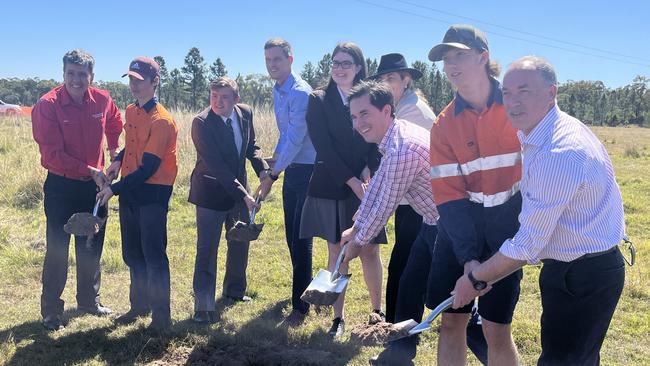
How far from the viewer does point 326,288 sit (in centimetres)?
338

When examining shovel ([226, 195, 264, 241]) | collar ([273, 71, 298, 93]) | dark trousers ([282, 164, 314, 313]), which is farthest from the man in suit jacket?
collar ([273, 71, 298, 93])

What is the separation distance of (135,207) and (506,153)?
2.77 meters

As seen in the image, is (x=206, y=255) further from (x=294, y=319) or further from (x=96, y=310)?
(x=96, y=310)

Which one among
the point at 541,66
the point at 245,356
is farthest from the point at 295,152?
the point at 541,66

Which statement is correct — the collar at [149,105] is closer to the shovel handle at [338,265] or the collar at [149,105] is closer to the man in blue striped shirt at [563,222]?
the shovel handle at [338,265]

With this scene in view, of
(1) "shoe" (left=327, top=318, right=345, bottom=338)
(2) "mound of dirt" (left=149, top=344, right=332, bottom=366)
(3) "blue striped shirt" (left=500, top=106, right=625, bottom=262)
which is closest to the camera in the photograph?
(3) "blue striped shirt" (left=500, top=106, right=625, bottom=262)

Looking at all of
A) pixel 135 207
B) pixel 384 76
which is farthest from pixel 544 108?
pixel 135 207

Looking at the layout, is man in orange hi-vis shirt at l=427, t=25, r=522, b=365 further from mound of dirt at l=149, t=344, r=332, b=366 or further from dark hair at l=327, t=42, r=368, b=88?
dark hair at l=327, t=42, r=368, b=88

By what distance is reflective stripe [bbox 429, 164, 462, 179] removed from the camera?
2.88 m

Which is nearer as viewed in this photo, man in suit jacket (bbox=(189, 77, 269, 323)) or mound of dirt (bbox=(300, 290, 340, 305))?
mound of dirt (bbox=(300, 290, 340, 305))

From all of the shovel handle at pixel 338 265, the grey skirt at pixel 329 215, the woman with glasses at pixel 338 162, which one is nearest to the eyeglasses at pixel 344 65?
the woman with glasses at pixel 338 162

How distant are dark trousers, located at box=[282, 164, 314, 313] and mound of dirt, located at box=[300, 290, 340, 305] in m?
1.24

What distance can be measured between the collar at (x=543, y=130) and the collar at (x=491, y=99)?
46cm

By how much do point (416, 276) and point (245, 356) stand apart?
127 centimetres
